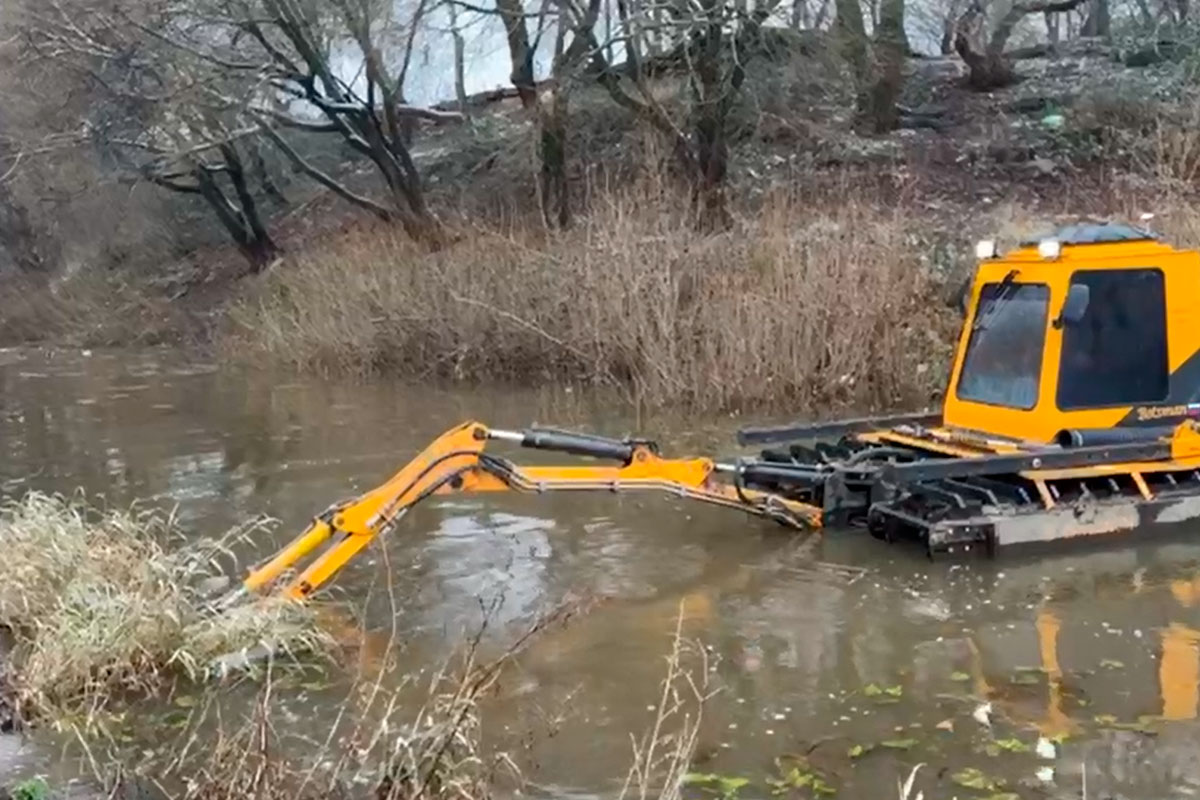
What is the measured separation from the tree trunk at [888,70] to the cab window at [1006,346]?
13.1 meters

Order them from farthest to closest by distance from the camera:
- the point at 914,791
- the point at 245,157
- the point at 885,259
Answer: the point at 245,157 → the point at 885,259 → the point at 914,791

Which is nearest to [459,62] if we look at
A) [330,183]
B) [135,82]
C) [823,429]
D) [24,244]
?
[330,183]

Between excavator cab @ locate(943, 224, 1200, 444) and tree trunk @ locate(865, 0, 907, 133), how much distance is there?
1315 centimetres

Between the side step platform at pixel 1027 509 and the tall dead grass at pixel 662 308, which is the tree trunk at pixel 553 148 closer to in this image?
the tall dead grass at pixel 662 308

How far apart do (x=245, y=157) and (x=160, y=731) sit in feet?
94.3

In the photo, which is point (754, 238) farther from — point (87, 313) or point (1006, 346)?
point (87, 313)

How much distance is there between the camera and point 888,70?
24000 mm

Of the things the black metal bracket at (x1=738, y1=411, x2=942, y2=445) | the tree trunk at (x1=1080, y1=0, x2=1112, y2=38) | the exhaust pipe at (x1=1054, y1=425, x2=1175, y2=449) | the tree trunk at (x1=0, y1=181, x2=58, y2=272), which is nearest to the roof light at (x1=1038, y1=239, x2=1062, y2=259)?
the exhaust pipe at (x1=1054, y1=425, x2=1175, y2=449)

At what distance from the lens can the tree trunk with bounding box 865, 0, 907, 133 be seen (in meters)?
22.9

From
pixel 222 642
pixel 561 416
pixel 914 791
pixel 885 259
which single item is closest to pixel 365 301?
pixel 561 416

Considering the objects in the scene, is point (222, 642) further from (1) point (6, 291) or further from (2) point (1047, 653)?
(1) point (6, 291)

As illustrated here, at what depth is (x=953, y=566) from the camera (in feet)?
30.0

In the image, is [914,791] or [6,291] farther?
[6,291]

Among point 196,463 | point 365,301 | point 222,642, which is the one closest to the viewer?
point 222,642
